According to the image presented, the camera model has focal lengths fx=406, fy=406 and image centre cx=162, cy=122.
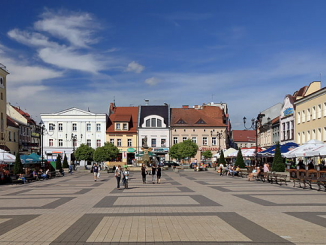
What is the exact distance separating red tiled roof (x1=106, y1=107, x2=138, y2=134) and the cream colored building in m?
34.1

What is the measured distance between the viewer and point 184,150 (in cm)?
6762

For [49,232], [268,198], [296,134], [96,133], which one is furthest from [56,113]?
[49,232]

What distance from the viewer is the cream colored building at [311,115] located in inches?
1647

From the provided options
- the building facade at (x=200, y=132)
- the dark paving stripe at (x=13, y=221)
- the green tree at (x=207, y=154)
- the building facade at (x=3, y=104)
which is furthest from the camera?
the building facade at (x=200, y=132)

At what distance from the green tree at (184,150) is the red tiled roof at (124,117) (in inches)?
385

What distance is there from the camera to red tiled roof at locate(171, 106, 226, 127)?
2997 inches

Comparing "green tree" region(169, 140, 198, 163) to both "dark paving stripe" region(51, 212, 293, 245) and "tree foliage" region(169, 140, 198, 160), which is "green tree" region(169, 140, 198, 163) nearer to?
"tree foliage" region(169, 140, 198, 160)

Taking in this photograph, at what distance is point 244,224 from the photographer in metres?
10.9

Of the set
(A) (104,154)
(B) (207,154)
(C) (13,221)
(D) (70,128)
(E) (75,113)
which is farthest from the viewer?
(E) (75,113)

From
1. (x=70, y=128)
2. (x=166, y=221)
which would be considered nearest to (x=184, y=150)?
(x=70, y=128)

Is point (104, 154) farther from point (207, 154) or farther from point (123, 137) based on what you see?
point (207, 154)

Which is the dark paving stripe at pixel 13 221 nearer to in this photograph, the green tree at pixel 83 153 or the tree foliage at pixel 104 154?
the tree foliage at pixel 104 154

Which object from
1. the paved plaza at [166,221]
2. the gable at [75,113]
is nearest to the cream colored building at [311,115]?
the paved plaza at [166,221]

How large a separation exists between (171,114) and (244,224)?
223ft
